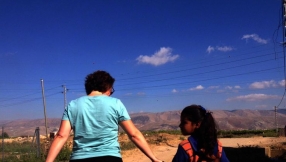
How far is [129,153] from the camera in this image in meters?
17.3

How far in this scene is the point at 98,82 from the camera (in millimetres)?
3367

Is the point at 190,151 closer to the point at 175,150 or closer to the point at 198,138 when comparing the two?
the point at 198,138

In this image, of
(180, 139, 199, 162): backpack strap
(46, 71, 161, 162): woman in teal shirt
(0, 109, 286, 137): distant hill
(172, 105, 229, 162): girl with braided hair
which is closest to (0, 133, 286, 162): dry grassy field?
(46, 71, 161, 162): woman in teal shirt

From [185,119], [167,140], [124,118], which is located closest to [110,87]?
[124,118]

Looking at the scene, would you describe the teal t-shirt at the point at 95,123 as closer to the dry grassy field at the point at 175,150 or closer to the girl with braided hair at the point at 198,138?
the girl with braided hair at the point at 198,138

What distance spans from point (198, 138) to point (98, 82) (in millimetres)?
1228

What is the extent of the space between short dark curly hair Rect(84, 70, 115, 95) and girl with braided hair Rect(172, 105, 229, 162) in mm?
1006

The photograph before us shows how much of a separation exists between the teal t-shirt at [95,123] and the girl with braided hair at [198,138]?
79 cm

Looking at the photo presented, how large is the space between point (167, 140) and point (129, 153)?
7517mm

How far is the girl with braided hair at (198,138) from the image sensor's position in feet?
8.27

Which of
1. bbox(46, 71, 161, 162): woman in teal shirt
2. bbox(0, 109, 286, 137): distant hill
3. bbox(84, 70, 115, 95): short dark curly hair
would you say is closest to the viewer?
bbox(46, 71, 161, 162): woman in teal shirt

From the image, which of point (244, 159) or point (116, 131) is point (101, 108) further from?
point (244, 159)

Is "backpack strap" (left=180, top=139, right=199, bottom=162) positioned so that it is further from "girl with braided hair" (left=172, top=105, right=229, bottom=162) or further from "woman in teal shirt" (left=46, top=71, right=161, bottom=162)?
"woman in teal shirt" (left=46, top=71, right=161, bottom=162)

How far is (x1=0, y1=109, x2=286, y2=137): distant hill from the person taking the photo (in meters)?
90.7
